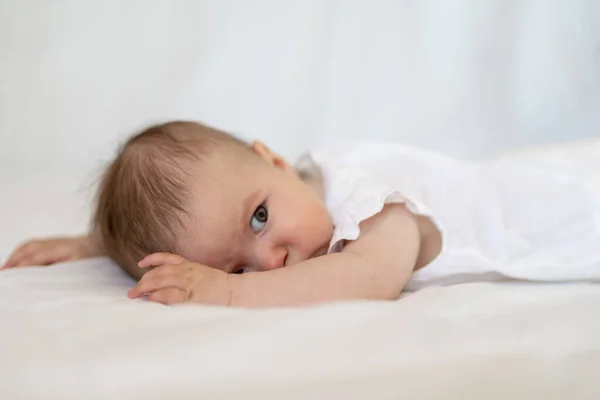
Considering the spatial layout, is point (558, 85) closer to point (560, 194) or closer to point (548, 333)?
point (560, 194)

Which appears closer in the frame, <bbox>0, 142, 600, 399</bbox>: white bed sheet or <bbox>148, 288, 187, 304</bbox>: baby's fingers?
<bbox>0, 142, 600, 399</bbox>: white bed sheet

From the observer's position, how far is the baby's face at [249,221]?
0.79 meters

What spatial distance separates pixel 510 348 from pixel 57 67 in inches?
55.4

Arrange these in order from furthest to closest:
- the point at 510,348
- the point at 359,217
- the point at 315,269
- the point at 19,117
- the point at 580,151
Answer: the point at 19,117 < the point at 580,151 < the point at 359,217 < the point at 315,269 < the point at 510,348

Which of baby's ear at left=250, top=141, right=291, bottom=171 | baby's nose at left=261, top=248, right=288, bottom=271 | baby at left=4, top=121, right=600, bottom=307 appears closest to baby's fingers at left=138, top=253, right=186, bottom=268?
baby at left=4, top=121, right=600, bottom=307

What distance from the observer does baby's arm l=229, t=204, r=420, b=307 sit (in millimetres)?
698

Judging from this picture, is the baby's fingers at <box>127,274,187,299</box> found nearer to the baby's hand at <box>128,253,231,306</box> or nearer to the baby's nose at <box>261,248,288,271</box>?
the baby's hand at <box>128,253,231,306</box>

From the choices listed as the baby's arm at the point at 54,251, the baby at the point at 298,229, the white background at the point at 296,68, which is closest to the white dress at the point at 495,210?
the baby at the point at 298,229

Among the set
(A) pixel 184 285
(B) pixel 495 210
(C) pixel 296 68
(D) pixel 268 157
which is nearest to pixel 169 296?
(A) pixel 184 285

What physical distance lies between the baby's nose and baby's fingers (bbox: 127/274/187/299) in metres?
0.13

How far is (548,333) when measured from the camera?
21.8 inches

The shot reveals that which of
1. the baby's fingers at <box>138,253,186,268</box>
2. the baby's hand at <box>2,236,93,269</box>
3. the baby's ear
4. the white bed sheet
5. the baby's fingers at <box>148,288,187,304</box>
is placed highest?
the baby's ear

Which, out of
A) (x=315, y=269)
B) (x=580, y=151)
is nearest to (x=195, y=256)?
(x=315, y=269)

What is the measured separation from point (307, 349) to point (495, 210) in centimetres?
50
